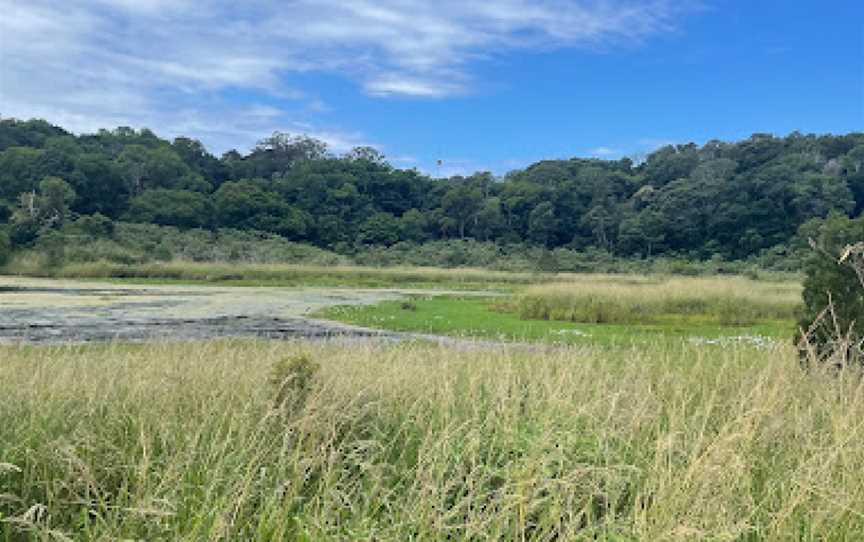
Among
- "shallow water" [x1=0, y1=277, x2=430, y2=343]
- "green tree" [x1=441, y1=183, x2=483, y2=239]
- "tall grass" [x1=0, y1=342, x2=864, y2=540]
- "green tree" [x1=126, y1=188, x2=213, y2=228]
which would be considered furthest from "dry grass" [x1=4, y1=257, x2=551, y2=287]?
"green tree" [x1=441, y1=183, x2=483, y2=239]

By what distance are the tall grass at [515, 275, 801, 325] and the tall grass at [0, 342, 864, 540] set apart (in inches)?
723

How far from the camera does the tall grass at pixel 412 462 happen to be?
2.96 m

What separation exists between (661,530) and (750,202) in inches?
3343

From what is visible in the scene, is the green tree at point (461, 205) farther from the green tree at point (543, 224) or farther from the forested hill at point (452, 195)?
the green tree at point (543, 224)

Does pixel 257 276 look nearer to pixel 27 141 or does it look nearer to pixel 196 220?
pixel 196 220

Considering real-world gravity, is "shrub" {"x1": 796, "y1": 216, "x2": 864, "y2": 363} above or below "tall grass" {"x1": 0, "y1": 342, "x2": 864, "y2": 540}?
above

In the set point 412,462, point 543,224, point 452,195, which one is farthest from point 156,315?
point 452,195

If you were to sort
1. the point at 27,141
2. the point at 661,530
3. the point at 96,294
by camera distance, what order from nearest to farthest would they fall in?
the point at 661,530 < the point at 96,294 < the point at 27,141

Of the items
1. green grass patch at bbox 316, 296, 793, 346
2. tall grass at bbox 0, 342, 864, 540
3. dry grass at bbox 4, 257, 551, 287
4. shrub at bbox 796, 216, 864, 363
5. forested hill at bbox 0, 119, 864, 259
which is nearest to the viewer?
tall grass at bbox 0, 342, 864, 540

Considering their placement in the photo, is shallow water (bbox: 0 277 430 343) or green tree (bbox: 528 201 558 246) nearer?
shallow water (bbox: 0 277 430 343)

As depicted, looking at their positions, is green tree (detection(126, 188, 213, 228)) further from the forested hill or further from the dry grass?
the dry grass

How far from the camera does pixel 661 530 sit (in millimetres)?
2865

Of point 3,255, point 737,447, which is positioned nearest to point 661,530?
point 737,447

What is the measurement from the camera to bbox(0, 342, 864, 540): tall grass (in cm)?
296
